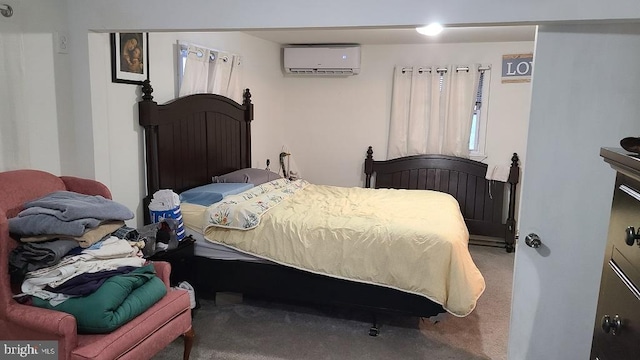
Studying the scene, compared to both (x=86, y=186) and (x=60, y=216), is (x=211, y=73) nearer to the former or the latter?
(x=86, y=186)

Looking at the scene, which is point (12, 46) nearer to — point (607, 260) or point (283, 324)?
point (283, 324)

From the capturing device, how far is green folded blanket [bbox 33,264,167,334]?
74.2 inches

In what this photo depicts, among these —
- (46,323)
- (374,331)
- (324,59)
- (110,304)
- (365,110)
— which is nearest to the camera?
(46,323)

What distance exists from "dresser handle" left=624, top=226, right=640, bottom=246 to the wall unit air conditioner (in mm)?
4330

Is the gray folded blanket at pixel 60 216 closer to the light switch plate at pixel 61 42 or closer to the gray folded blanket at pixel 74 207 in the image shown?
the gray folded blanket at pixel 74 207

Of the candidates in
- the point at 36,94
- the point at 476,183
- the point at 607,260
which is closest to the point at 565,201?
the point at 607,260

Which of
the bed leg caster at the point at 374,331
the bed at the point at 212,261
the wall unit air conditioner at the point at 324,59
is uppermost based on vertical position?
the wall unit air conditioner at the point at 324,59

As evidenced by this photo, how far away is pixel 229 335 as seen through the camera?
2.95 metres

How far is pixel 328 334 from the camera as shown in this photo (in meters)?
3.00

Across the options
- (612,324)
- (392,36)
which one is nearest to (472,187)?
(392,36)

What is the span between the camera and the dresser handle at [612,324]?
1195 mm

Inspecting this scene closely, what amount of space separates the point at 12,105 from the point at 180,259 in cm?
132

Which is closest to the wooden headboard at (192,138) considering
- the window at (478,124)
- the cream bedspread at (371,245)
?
the cream bedspread at (371,245)

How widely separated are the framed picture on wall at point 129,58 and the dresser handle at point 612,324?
113 inches
